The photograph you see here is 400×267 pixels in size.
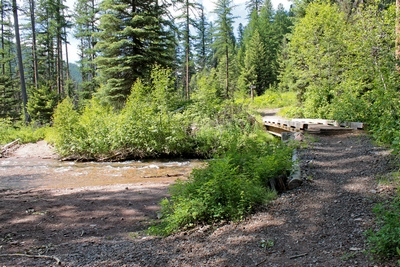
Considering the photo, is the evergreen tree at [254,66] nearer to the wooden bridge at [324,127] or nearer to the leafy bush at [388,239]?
the wooden bridge at [324,127]

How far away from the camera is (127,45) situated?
695 inches

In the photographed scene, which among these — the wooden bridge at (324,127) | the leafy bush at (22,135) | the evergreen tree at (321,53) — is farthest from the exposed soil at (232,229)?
the leafy bush at (22,135)

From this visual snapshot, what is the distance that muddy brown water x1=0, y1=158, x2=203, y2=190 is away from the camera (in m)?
9.13

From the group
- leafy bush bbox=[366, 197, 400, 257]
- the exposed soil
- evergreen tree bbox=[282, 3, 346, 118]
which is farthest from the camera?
evergreen tree bbox=[282, 3, 346, 118]

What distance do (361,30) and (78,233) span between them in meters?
11.7

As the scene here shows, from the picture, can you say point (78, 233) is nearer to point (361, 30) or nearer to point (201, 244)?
point (201, 244)

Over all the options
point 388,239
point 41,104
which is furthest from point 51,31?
point 388,239

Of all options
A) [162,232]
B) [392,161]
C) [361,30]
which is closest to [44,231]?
[162,232]

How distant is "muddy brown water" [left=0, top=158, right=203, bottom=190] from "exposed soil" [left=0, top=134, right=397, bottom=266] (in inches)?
93.6

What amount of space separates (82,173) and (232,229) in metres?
8.08

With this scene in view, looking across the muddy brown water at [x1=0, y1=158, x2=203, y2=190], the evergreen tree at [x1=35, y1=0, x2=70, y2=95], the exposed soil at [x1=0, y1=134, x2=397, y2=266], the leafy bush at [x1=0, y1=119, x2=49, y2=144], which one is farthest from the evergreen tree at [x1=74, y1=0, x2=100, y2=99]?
the exposed soil at [x1=0, y1=134, x2=397, y2=266]

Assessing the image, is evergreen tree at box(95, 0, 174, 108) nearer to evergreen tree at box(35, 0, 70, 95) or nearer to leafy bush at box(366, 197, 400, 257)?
evergreen tree at box(35, 0, 70, 95)

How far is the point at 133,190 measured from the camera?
25.1ft

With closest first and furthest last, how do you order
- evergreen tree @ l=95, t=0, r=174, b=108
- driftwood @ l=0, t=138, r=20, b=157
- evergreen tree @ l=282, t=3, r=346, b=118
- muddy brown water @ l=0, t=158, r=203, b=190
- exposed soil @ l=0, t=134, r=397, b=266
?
exposed soil @ l=0, t=134, r=397, b=266, muddy brown water @ l=0, t=158, r=203, b=190, evergreen tree @ l=282, t=3, r=346, b=118, driftwood @ l=0, t=138, r=20, b=157, evergreen tree @ l=95, t=0, r=174, b=108
